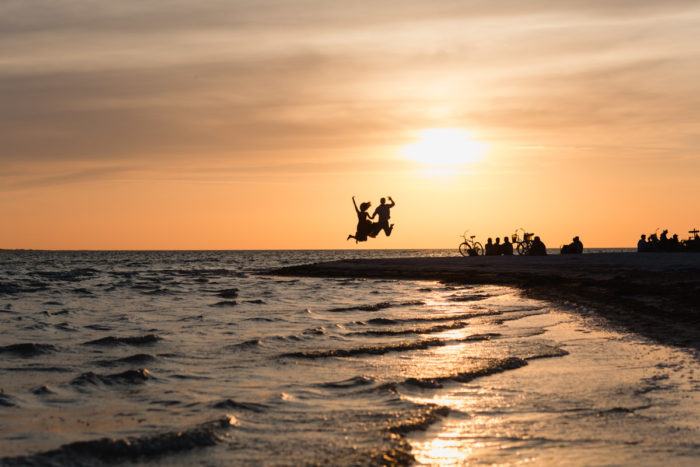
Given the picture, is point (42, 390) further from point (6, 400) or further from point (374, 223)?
point (374, 223)

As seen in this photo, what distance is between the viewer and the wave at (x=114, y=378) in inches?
345

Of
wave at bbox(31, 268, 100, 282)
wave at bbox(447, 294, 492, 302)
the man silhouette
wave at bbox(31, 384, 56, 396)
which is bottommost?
wave at bbox(31, 268, 100, 282)

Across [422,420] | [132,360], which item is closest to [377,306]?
[132,360]

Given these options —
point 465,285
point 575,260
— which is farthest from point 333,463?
point 575,260

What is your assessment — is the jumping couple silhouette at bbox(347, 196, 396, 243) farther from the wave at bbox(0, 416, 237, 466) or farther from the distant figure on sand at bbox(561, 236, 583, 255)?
the wave at bbox(0, 416, 237, 466)

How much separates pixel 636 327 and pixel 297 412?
26.0ft

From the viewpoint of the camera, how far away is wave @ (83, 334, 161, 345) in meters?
12.6

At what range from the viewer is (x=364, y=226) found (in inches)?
1348

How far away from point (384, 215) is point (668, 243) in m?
15.4

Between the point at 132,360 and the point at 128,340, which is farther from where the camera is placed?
the point at 128,340

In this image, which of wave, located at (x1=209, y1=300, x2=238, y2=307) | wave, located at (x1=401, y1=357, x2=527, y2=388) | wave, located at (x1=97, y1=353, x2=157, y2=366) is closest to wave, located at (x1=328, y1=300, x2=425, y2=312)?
wave, located at (x1=209, y1=300, x2=238, y2=307)

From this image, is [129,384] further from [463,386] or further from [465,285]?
[465,285]

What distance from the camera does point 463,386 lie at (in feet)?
27.3

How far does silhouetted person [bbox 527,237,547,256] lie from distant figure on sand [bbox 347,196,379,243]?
11.9m
